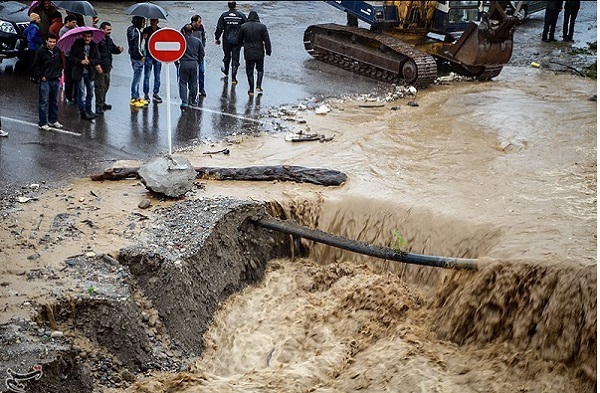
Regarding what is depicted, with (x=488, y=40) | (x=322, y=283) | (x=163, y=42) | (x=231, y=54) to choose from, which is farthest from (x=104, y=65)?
(x=488, y=40)

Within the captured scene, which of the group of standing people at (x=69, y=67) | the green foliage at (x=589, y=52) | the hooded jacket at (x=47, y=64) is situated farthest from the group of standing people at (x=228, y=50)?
the green foliage at (x=589, y=52)

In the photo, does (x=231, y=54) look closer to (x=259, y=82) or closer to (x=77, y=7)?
(x=259, y=82)

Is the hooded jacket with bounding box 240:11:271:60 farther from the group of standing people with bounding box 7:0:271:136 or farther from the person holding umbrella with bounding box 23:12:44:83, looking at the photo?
the person holding umbrella with bounding box 23:12:44:83

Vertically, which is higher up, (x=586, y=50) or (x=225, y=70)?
(x=586, y=50)

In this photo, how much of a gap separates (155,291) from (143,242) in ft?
2.14

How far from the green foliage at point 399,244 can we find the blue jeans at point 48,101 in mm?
6011

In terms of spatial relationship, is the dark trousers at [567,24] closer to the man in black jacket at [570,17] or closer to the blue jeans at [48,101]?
the man in black jacket at [570,17]

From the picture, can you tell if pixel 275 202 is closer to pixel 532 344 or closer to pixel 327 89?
pixel 532 344

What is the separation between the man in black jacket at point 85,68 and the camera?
13.2 metres

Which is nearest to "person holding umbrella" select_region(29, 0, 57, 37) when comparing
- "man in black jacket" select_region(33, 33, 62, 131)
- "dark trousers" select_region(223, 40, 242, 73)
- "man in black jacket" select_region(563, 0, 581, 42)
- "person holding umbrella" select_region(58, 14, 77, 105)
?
"person holding umbrella" select_region(58, 14, 77, 105)

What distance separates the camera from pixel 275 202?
10.4 m

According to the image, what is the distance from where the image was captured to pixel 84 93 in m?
13.6

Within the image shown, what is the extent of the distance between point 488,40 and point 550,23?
19.5 ft

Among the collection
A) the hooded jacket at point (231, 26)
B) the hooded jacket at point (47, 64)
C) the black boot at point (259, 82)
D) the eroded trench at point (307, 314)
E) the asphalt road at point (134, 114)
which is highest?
the hooded jacket at point (231, 26)
